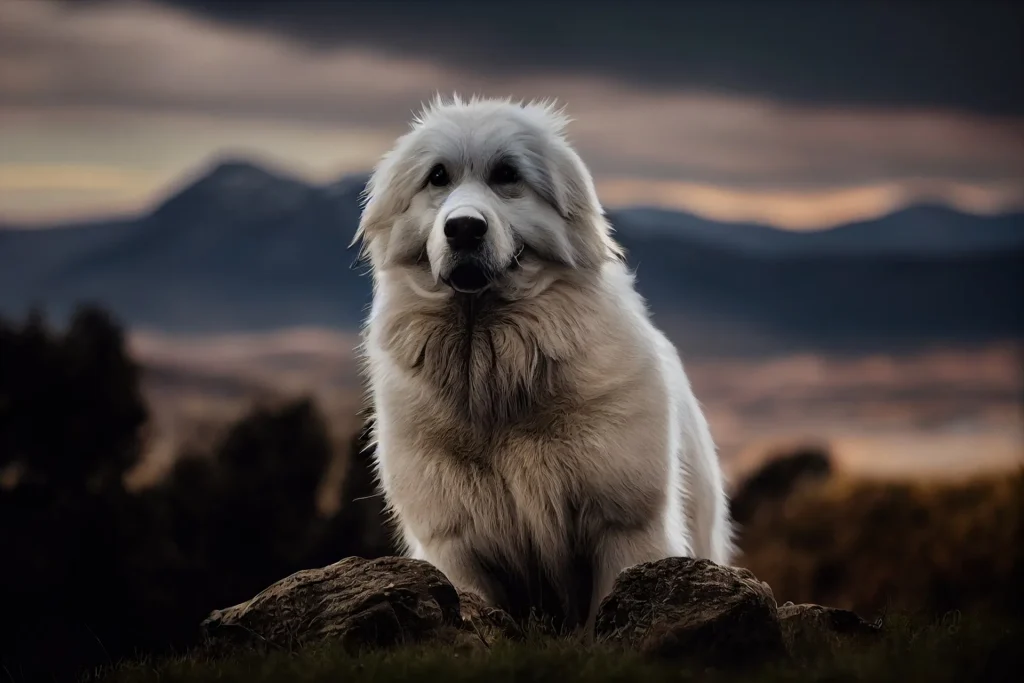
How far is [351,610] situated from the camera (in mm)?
6020

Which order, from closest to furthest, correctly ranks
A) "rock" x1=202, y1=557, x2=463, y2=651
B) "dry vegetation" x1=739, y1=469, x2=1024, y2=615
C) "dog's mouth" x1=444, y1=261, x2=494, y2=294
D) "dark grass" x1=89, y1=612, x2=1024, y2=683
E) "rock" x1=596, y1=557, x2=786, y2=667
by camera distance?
"dark grass" x1=89, y1=612, x2=1024, y2=683 → "rock" x1=596, y1=557, x2=786, y2=667 → "rock" x1=202, y1=557, x2=463, y2=651 → "dog's mouth" x1=444, y1=261, x2=494, y2=294 → "dry vegetation" x1=739, y1=469, x2=1024, y2=615

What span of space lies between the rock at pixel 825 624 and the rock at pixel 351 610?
172 cm

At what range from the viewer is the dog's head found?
649cm

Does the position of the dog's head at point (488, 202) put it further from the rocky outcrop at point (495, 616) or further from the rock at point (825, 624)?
the rock at point (825, 624)

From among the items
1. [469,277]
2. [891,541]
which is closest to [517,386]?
[469,277]

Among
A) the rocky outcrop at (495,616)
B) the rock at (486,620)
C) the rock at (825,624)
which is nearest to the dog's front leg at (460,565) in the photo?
the rock at (486,620)

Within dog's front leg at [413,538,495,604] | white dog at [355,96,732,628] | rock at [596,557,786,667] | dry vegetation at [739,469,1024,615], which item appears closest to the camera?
rock at [596,557,786,667]

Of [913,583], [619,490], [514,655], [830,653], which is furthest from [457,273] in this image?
[913,583]

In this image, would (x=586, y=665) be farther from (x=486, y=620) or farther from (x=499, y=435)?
(x=499, y=435)

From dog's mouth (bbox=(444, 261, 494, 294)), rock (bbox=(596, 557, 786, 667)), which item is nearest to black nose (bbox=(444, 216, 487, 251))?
dog's mouth (bbox=(444, 261, 494, 294))

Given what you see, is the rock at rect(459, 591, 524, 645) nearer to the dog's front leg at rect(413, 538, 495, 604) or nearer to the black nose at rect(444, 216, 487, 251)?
the dog's front leg at rect(413, 538, 495, 604)

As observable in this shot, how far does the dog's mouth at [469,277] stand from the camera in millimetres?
6434

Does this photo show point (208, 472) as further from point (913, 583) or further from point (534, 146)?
point (534, 146)

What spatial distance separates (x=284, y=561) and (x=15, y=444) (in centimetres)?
488
